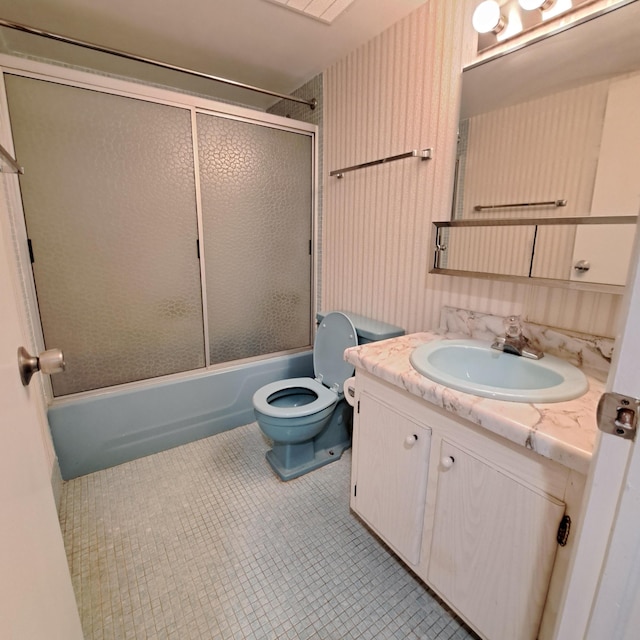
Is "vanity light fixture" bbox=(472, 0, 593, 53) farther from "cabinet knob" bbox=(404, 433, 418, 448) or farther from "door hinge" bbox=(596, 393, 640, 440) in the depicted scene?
"cabinet knob" bbox=(404, 433, 418, 448)

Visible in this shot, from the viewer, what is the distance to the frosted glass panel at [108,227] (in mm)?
1559

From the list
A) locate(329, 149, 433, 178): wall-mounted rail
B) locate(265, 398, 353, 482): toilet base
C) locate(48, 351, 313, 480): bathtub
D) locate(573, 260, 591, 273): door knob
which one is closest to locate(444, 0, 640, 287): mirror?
locate(573, 260, 591, 273): door knob

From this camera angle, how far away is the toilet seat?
1.64 meters

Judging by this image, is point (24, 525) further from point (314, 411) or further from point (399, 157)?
point (399, 157)

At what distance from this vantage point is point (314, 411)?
1.67m

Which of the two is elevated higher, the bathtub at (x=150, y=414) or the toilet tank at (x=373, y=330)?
the toilet tank at (x=373, y=330)

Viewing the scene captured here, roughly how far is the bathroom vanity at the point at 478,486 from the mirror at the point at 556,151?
452 mm

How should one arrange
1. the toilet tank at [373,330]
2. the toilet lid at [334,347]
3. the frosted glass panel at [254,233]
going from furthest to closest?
1. the frosted glass panel at [254,233]
2. the toilet lid at [334,347]
3. the toilet tank at [373,330]

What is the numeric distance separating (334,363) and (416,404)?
2.96 feet

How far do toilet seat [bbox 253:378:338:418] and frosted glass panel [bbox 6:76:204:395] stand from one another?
0.60 meters

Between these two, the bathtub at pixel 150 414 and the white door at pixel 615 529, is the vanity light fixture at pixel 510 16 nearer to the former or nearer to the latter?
the white door at pixel 615 529

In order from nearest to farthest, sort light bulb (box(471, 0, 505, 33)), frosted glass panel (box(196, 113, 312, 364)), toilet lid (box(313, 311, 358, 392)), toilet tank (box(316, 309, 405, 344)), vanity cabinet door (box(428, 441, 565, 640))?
vanity cabinet door (box(428, 441, 565, 640)) → light bulb (box(471, 0, 505, 33)) → toilet tank (box(316, 309, 405, 344)) → toilet lid (box(313, 311, 358, 392)) → frosted glass panel (box(196, 113, 312, 364))

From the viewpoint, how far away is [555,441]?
28.3 inches

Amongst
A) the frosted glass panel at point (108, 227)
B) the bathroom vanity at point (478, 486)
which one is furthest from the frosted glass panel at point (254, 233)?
the bathroom vanity at point (478, 486)
